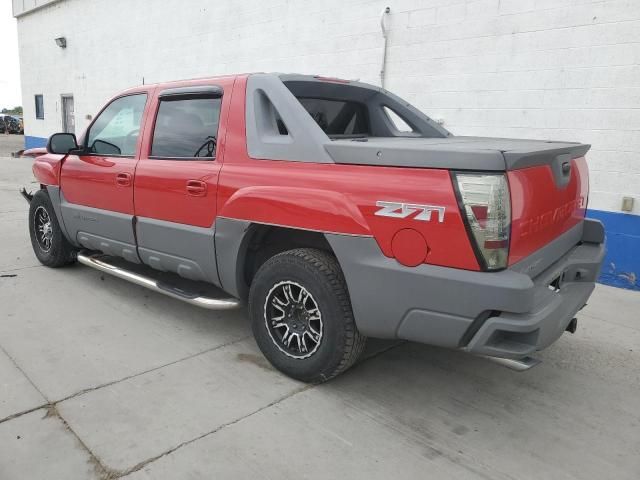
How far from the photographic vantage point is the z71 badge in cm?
240

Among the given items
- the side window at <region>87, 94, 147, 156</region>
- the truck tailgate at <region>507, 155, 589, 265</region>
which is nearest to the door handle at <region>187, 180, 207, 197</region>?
the side window at <region>87, 94, 147, 156</region>

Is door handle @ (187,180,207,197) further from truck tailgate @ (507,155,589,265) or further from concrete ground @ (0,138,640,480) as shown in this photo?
truck tailgate @ (507,155,589,265)

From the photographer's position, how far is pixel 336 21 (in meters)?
7.81

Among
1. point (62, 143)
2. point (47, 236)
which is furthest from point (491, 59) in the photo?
point (47, 236)

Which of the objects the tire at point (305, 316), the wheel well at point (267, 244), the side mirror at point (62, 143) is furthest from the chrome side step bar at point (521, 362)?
the side mirror at point (62, 143)

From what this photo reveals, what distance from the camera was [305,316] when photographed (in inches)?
A: 120

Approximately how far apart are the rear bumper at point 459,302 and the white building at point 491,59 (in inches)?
124

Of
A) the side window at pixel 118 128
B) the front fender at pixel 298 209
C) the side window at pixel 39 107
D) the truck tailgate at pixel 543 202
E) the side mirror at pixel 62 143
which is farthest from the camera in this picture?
the side window at pixel 39 107

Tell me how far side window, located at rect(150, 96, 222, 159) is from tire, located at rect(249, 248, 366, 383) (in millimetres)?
1028

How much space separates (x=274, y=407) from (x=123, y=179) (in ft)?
7.45

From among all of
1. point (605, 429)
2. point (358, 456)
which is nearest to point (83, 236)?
point (358, 456)

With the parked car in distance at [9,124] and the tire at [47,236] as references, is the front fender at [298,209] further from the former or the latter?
the parked car in distance at [9,124]

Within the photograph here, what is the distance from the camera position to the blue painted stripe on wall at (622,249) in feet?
17.5

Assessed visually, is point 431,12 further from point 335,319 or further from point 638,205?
point 335,319
